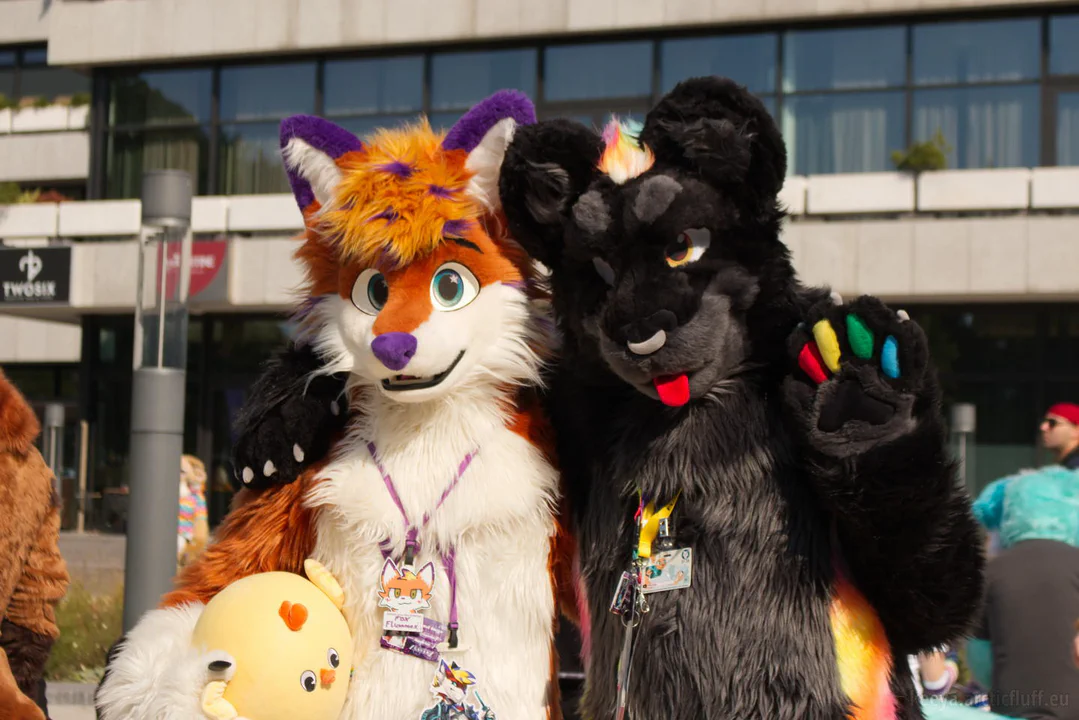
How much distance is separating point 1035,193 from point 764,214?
13.6 m

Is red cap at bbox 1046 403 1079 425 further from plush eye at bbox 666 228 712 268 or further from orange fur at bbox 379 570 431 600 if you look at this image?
orange fur at bbox 379 570 431 600

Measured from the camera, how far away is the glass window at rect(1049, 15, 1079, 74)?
1550 centimetres

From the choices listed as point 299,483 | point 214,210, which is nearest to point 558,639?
point 299,483

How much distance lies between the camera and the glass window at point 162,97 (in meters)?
18.7

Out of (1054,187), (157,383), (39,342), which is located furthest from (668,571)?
(39,342)

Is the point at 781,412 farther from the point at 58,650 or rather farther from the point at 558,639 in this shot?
the point at 58,650

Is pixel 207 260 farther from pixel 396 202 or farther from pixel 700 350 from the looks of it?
pixel 700 350

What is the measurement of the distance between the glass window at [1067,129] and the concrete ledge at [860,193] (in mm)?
2184

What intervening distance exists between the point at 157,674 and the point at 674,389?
1.54 m

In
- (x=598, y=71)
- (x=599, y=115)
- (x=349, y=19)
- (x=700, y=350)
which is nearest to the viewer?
(x=700, y=350)

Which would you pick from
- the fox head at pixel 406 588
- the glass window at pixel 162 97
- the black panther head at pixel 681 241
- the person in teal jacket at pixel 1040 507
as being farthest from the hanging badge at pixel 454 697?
the glass window at pixel 162 97

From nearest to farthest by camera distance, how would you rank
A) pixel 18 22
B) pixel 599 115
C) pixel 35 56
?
pixel 599 115 < pixel 18 22 < pixel 35 56

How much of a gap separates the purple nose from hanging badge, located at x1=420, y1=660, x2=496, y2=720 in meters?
0.80

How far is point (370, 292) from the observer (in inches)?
128
